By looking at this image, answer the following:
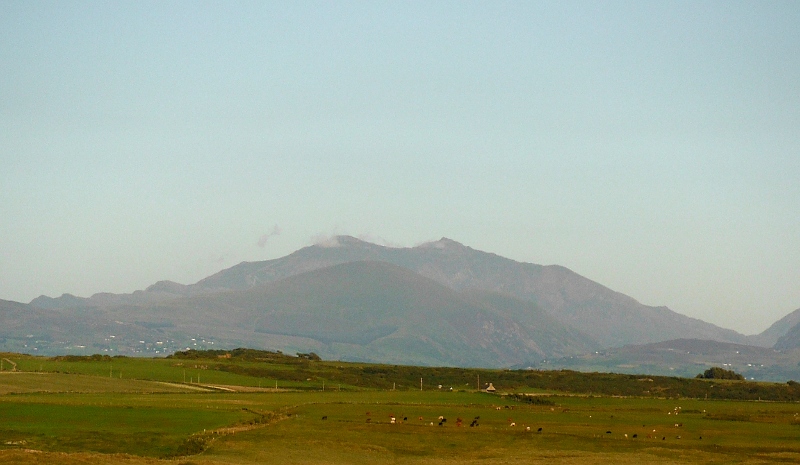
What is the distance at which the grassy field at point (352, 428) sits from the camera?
75812 mm

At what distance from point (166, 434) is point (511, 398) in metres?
76.1

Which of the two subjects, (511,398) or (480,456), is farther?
(511,398)

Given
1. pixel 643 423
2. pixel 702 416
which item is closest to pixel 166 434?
pixel 643 423

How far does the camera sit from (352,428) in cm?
9206

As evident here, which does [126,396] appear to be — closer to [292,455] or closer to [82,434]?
[82,434]

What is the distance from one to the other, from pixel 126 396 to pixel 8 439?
1857 inches

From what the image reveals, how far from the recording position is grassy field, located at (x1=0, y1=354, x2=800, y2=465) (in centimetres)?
7581

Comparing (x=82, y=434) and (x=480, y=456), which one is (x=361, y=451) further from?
(x=82, y=434)

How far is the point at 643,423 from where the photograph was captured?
4230 inches

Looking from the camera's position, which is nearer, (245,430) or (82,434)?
(82,434)

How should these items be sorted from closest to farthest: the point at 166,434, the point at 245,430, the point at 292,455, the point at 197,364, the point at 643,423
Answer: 1. the point at 292,455
2. the point at 166,434
3. the point at 245,430
4. the point at 643,423
5. the point at 197,364

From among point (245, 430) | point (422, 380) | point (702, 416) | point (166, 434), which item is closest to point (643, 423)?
point (702, 416)

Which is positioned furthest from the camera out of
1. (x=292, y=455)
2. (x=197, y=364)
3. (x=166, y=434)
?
(x=197, y=364)

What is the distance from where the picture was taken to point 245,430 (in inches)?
3457
